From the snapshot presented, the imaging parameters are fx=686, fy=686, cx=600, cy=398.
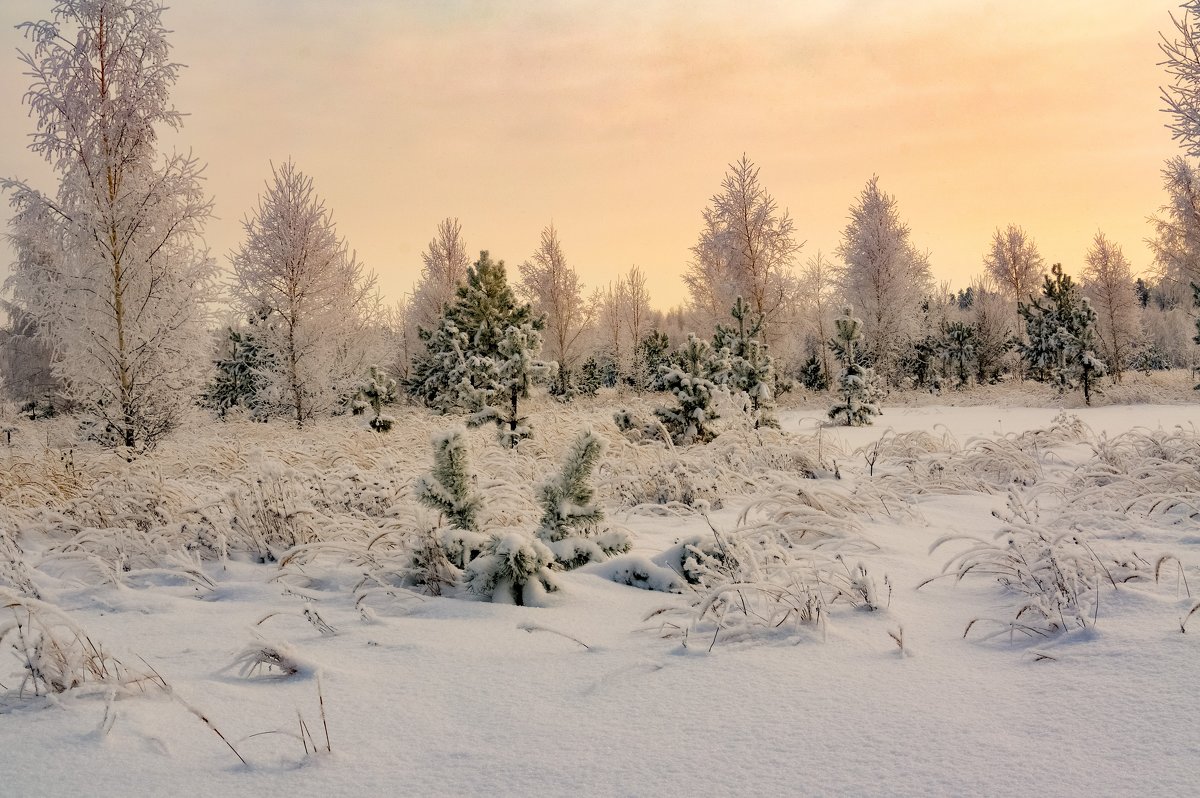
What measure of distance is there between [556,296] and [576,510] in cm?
2633

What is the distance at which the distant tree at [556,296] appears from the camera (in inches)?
1147

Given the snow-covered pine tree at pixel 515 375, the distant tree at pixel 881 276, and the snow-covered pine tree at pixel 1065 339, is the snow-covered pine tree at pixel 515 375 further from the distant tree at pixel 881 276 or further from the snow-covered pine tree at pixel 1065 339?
the distant tree at pixel 881 276

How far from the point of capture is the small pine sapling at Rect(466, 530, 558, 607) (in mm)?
2908

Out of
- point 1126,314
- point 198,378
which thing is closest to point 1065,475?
point 198,378

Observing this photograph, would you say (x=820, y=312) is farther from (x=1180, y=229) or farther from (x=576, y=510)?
(x=576, y=510)

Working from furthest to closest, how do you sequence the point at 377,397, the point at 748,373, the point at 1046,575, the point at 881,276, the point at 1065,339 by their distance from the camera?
the point at 881,276, the point at 1065,339, the point at 377,397, the point at 748,373, the point at 1046,575

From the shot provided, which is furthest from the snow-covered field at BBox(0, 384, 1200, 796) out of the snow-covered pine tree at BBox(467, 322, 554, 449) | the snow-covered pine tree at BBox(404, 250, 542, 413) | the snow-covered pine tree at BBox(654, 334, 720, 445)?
the snow-covered pine tree at BBox(404, 250, 542, 413)

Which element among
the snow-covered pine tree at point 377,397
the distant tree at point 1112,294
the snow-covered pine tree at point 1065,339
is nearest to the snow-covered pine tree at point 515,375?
the snow-covered pine tree at point 377,397

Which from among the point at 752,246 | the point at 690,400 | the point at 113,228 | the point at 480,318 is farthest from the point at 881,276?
the point at 113,228

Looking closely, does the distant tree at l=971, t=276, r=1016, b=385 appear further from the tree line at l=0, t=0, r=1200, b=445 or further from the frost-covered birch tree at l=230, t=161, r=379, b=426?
the frost-covered birch tree at l=230, t=161, r=379, b=426

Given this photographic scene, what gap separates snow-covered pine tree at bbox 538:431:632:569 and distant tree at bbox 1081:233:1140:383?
33924mm

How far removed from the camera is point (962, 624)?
97.8 inches

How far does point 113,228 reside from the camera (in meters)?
9.25

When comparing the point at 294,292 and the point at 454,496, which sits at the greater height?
the point at 294,292
